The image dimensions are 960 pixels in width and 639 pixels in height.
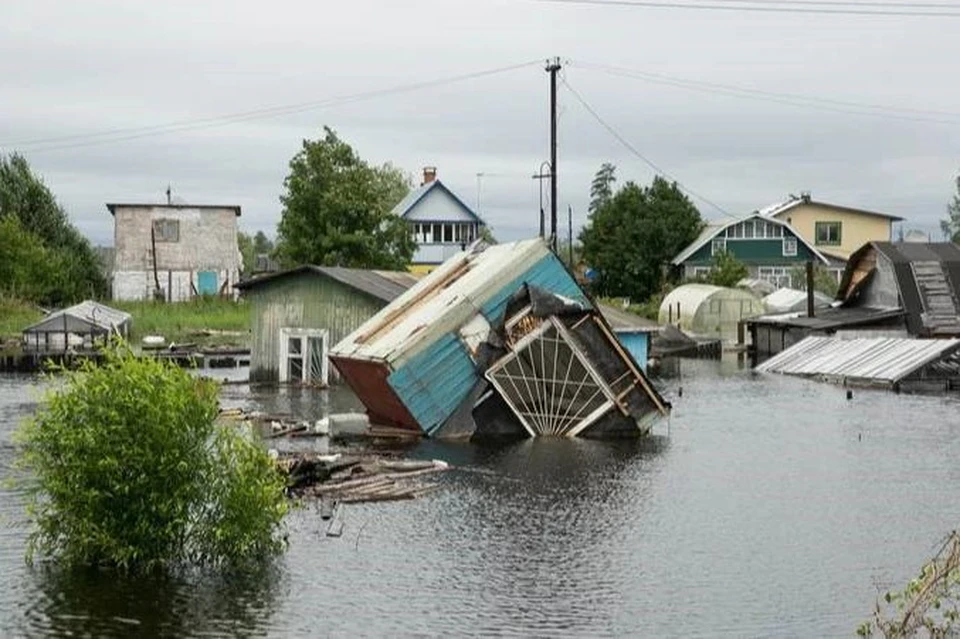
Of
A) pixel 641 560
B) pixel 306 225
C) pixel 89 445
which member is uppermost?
pixel 306 225

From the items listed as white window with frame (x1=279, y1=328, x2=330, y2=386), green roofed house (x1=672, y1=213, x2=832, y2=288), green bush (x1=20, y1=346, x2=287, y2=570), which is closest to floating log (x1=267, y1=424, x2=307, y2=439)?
white window with frame (x1=279, y1=328, x2=330, y2=386)

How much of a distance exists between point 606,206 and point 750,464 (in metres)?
62.6

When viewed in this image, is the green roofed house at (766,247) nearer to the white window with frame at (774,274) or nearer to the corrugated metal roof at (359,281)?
the white window with frame at (774,274)

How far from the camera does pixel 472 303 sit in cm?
3195

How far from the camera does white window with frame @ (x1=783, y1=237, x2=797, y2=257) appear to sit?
91.6 metres

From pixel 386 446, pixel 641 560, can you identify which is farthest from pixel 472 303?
pixel 641 560

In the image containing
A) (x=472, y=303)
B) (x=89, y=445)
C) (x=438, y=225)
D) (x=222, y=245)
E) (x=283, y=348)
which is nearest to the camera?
(x=89, y=445)

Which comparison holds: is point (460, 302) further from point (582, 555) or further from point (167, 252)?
point (167, 252)

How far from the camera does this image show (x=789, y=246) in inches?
3607

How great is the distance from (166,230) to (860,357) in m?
47.0

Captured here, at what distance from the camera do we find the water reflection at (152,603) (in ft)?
51.6

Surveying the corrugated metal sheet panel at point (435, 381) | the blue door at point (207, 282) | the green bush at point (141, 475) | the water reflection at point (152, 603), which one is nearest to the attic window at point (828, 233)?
the blue door at point (207, 282)

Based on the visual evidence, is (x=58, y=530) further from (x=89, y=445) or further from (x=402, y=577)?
(x=402, y=577)

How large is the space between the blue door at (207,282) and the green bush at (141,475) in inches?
2630
